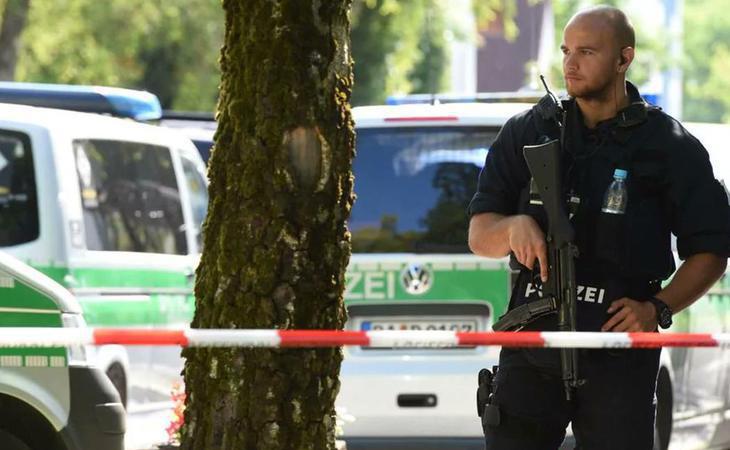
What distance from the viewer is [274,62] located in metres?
4.55

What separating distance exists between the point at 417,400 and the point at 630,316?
3.39 meters

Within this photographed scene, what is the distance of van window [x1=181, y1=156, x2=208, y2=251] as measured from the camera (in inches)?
438

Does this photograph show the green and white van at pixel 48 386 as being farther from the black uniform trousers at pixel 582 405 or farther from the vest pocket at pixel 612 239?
the vest pocket at pixel 612 239

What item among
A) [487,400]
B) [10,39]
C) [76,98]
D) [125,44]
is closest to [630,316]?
[487,400]

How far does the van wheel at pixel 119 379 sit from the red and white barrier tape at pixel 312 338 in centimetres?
424

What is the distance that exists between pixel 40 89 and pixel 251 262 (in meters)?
6.43

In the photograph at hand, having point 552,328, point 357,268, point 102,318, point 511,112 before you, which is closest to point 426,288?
point 357,268

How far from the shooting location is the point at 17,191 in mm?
8430

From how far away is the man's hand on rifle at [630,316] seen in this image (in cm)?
470

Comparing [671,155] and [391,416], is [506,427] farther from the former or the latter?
[391,416]

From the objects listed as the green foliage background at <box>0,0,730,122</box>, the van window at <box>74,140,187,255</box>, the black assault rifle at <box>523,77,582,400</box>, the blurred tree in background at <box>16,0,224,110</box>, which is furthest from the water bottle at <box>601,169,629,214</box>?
the blurred tree in background at <box>16,0,224,110</box>

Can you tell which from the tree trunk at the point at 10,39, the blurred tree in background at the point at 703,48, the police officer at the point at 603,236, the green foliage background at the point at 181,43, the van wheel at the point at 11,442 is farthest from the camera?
the blurred tree in background at the point at 703,48

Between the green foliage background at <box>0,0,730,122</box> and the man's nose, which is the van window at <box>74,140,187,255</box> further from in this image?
the green foliage background at <box>0,0,730,122</box>

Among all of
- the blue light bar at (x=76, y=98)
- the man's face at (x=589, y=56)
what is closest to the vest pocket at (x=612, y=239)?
the man's face at (x=589, y=56)
